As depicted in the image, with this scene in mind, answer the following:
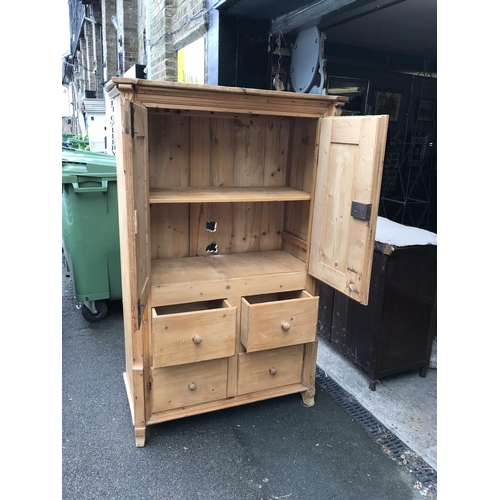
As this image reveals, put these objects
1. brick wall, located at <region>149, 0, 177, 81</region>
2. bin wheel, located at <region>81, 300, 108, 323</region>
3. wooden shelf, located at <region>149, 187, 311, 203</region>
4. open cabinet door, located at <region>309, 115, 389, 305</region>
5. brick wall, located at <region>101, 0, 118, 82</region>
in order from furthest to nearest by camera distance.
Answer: brick wall, located at <region>101, 0, 118, 82</region> → brick wall, located at <region>149, 0, 177, 81</region> → bin wheel, located at <region>81, 300, 108, 323</region> → wooden shelf, located at <region>149, 187, 311, 203</region> → open cabinet door, located at <region>309, 115, 389, 305</region>

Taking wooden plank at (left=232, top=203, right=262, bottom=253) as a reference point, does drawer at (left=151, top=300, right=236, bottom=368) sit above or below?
below

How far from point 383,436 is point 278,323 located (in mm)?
917

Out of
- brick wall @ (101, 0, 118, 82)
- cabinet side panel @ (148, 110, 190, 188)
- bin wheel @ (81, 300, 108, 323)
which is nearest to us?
cabinet side panel @ (148, 110, 190, 188)

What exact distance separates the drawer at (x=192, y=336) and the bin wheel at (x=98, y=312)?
1855 millimetres

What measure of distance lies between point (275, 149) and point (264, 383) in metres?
1.48

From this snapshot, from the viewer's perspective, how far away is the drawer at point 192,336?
81.5 inches

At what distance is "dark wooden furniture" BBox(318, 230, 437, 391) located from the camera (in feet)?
8.64

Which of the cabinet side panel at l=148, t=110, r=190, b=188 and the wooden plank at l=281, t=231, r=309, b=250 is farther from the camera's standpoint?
the wooden plank at l=281, t=231, r=309, b=250

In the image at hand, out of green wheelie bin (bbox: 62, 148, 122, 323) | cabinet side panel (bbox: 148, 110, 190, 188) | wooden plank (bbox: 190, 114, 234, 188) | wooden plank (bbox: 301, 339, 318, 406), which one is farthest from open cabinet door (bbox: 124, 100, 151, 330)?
green wheelie bin (bbox: 62, 148, 122, 323)

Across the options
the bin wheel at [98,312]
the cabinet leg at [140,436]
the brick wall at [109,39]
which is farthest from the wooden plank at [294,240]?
Result: the brick wall at [109,39]

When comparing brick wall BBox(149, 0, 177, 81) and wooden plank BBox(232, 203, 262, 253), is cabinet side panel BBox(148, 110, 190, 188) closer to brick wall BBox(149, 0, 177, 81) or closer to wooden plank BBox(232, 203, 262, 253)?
wooden plank BBox(232, 203, 262, 253)

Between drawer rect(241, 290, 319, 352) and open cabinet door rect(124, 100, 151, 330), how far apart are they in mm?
Answer: 589

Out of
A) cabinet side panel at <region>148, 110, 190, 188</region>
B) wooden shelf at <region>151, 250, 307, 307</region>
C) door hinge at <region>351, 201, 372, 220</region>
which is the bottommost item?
wooden shelf at <region>151, 250, 307, 307</region>

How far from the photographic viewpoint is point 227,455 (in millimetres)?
2209
